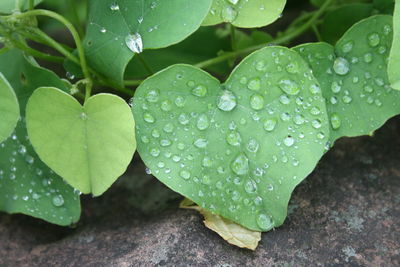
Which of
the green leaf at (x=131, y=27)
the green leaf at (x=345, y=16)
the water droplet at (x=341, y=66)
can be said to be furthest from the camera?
the green leaf at (x=345, y=16)

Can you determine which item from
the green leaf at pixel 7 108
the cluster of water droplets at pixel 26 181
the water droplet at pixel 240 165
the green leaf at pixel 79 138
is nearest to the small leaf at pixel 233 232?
the water droplet at pixel 240 165

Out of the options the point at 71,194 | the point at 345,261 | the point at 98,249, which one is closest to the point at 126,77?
the point at 71,194

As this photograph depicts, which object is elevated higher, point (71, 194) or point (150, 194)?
point (71, 194)

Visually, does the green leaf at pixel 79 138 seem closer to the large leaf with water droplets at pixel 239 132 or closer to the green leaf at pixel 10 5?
the large leaf with water droplets at pixel 239 132

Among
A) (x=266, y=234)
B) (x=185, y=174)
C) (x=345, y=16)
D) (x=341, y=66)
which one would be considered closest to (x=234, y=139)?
(x=185, y=174)

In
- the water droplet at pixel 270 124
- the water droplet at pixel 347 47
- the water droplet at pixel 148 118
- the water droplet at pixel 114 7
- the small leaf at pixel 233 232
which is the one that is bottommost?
the small leaf at pixel 233 232

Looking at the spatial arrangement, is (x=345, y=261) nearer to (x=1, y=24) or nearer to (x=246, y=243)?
(x=246, y=243)
